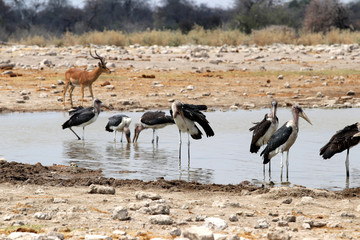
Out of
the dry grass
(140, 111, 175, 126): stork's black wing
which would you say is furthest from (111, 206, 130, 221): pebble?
the dry grass

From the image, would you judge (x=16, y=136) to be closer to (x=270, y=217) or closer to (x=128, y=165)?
(x=128, y=165)

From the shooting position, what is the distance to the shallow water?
8.09m

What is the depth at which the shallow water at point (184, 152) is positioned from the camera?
26.5ft

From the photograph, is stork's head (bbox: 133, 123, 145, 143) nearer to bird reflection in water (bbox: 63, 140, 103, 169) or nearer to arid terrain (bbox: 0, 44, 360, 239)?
bird reflection in water (bbox: 63, 140, 103, 169)

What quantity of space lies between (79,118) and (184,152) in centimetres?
263

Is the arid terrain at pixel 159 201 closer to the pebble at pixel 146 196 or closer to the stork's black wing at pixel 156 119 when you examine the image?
the pebble at pixel 146 196

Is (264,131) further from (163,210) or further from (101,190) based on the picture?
(163,210)

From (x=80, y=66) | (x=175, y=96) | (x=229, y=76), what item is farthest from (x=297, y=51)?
(x=175, y=96)

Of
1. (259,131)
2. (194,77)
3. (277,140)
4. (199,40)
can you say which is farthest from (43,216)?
(199,40)

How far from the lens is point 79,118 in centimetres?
1177

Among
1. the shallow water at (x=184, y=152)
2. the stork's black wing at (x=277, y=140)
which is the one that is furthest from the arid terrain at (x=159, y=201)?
the stork's black wing at (x=277, y=140)

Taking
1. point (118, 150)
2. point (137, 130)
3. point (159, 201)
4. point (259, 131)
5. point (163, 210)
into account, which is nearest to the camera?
point (163, 210)

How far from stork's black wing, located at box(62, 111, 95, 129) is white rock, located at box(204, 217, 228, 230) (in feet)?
23.6

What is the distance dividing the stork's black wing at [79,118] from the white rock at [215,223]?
7.18 m
